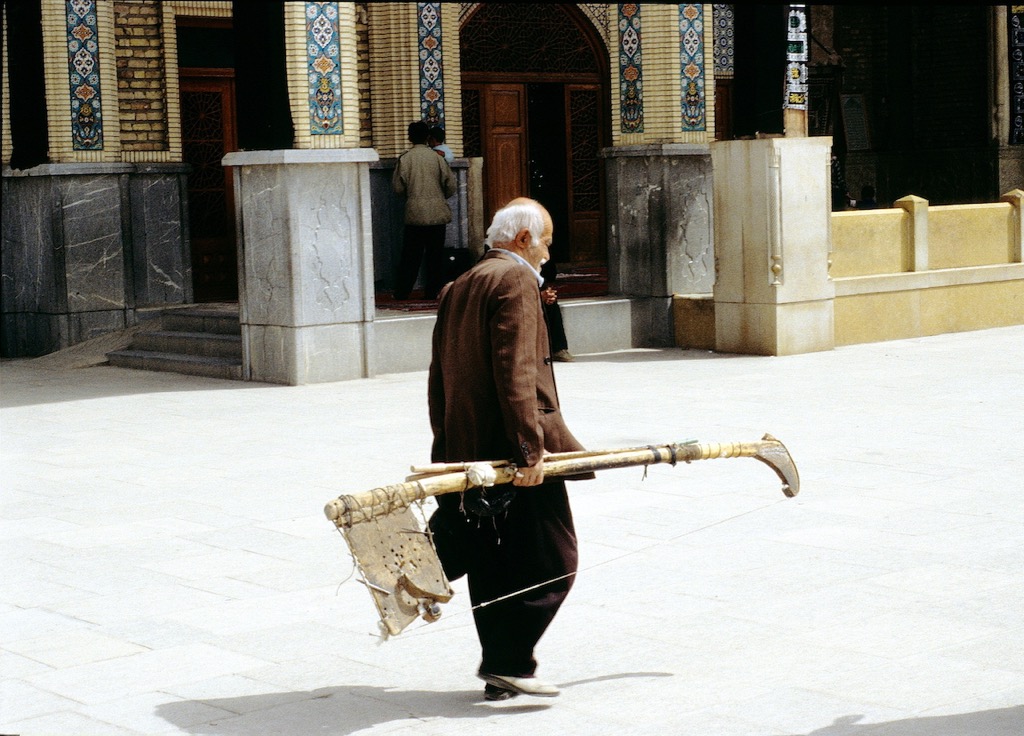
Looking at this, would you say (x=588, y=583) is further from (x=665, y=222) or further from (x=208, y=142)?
(x=208, y=142)

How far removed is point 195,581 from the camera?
21.0 feet

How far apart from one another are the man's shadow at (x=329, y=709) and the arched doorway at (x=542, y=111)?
14903 mm

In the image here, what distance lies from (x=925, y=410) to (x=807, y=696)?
246 inches

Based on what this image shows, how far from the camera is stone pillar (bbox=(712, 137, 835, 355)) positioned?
1402 centimetres

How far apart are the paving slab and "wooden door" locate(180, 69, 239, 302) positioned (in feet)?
18.2

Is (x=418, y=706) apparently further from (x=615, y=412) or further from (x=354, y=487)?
(x=615, y=412)

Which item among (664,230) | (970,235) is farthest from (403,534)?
(970,235)

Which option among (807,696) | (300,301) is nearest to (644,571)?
Answer: (807,696)

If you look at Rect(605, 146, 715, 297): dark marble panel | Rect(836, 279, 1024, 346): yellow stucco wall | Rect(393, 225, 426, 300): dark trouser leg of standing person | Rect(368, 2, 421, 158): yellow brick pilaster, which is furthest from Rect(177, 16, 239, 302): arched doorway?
Rect(836, 279, 1024, 346): yellow stucco wall

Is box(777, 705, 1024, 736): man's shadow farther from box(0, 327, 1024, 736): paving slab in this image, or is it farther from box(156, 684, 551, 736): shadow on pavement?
box(156, 684, 551, 736): shadow on pavement

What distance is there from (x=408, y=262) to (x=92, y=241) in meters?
3.09

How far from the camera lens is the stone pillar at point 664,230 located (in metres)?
15.6

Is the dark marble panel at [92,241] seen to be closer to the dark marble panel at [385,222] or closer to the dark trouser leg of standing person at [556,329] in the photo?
the dark marble panel at [385,222]

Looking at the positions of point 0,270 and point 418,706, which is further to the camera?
point 0,270
